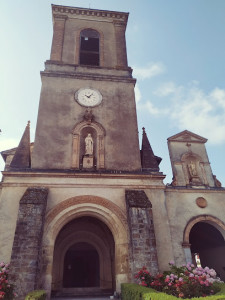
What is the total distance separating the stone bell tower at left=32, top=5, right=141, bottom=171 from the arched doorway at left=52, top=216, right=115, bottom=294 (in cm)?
369

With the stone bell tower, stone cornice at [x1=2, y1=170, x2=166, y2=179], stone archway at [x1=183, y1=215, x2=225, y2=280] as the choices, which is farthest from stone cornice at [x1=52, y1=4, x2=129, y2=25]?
stone archway at [x1=183, y1=215, x2=225, y2=280]

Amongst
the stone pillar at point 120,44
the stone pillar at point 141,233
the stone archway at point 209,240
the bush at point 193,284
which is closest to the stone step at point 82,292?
the stone pillar at point 141,233

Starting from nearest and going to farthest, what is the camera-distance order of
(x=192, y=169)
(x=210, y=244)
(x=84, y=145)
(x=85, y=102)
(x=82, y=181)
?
(x=82, y=181)
(x=84, y=145)
(x=192, y=169)
(x=85, y=102)
(x=210, y=244)

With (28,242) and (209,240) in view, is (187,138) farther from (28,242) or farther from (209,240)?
(28,242)

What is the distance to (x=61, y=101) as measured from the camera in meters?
13.4

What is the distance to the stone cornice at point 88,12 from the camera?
17109 mm

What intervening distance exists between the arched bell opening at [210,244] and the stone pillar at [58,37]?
13.0 metres

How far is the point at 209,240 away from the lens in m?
13.8

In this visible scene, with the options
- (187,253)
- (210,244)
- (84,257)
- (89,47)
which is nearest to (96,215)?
(187,253)

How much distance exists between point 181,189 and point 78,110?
6873 mm

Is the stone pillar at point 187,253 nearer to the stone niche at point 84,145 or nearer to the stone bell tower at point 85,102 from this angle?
the stone bell tower at point 85,102

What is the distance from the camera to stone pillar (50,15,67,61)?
15.2m

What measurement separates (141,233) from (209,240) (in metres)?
6.24

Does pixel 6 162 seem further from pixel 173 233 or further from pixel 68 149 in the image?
pixel 173 233
